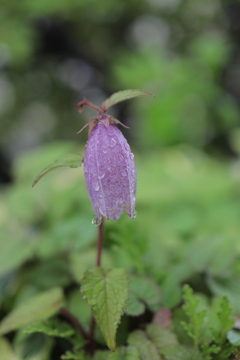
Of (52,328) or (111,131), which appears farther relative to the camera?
(52,328)

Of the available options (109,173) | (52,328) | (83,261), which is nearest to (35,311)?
(52,328)

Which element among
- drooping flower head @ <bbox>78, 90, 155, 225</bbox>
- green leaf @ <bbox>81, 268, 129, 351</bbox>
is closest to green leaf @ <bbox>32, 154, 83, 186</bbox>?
drooping flower head @ <bbox>78, 90, 155, 225</bbox>

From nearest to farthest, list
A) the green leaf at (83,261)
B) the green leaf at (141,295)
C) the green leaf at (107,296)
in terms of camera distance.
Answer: the green leaf at (107,296) < the green leaf at (141,295) < the green leaf at (83,261)

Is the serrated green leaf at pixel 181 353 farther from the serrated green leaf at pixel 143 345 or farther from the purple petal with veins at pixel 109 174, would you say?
the purple petal with veins at pixel 109 174

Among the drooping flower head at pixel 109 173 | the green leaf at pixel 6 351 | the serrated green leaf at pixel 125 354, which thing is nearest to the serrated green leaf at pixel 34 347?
Answer: the green leaf at pixel 6 351

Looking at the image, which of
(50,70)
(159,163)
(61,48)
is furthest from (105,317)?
(50,70)

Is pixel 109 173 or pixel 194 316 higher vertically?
pixel 109 173

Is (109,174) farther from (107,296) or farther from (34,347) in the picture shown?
(34,347)
